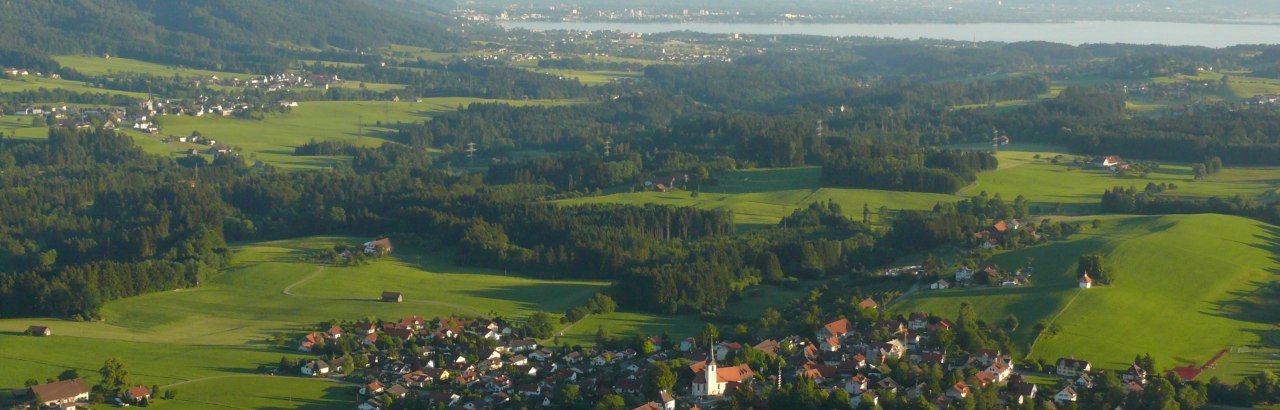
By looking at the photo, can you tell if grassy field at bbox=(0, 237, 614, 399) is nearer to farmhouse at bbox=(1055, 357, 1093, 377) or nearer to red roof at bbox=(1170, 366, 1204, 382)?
farmhouse at bbox=(1055, 357, 1093, 377)

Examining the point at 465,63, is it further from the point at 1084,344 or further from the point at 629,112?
the point at 1084,344

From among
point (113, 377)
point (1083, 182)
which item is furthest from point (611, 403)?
point (1083, 182)

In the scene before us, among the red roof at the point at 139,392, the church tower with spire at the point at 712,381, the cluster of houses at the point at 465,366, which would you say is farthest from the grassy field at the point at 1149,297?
the red roof at the point at 139,392

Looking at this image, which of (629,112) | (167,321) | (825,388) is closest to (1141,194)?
(825,388)

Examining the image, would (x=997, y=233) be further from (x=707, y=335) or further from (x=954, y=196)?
(x=707, y=335)

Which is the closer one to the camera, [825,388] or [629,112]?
[825,388]

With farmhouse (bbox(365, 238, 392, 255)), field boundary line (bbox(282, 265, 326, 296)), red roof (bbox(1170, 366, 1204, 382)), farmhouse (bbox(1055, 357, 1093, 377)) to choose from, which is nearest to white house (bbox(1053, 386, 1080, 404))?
farmhouse (bbox(1055, 357, 1093, 377))

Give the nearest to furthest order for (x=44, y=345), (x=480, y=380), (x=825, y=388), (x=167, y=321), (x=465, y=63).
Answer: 1. (x=825, y=388)
2. (x=480, y=380)
3. (x=44, y=345)
4. (x=167, y=321)
5. (x=465, y=63)
